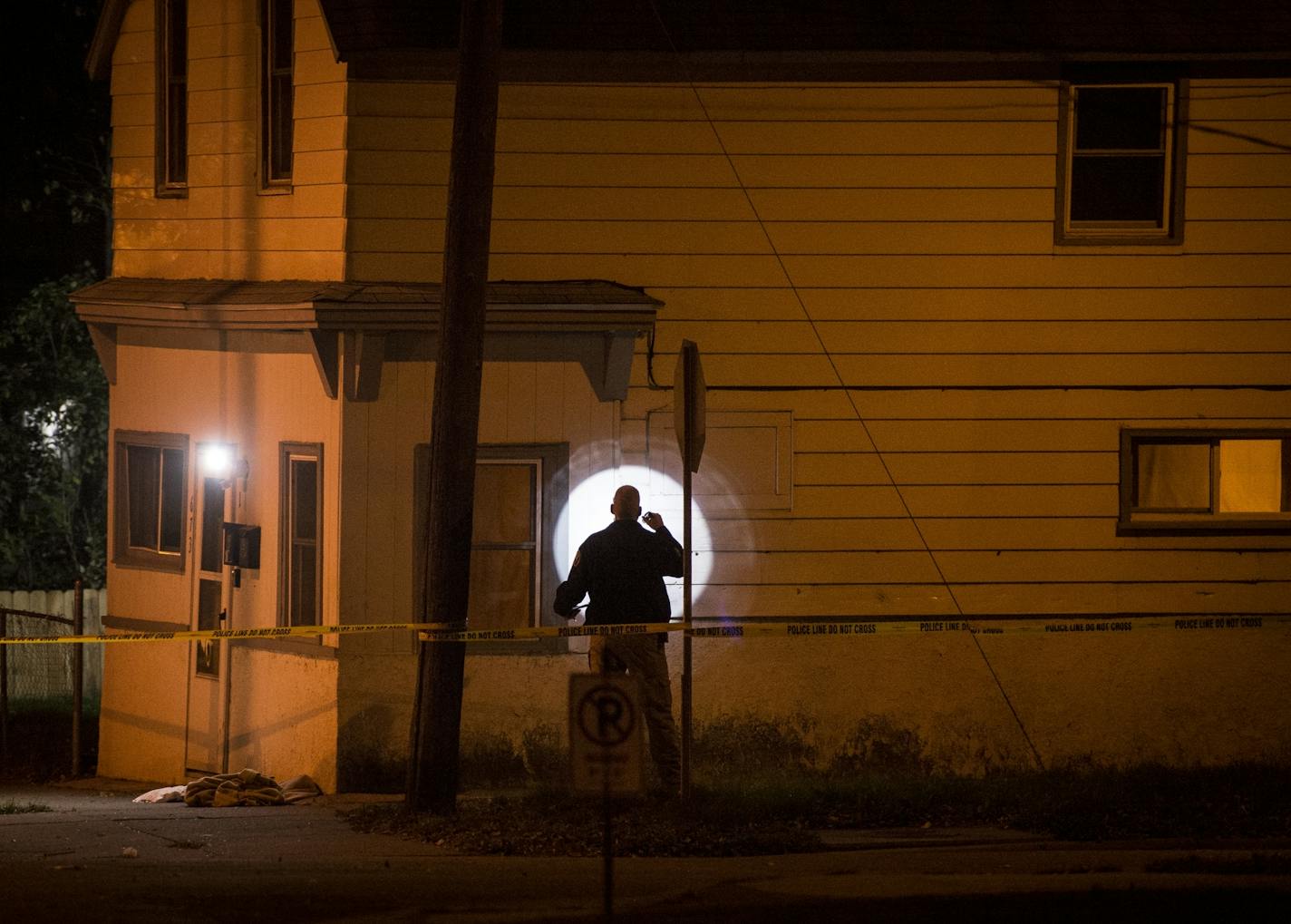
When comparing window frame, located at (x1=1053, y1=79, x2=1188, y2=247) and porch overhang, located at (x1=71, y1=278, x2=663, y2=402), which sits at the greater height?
window frame, located at (x1=1053, y1=79, x2=1188, y2=247)

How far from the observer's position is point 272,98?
1342 centimetres

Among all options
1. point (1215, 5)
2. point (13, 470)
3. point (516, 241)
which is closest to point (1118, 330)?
point (1215, 5)

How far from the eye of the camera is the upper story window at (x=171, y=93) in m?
14.1

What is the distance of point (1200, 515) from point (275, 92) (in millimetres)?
7853

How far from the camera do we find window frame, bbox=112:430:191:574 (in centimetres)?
1412

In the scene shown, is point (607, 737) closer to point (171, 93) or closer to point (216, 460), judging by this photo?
point (216, 460)

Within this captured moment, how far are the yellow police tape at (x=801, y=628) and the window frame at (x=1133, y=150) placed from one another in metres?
2.87

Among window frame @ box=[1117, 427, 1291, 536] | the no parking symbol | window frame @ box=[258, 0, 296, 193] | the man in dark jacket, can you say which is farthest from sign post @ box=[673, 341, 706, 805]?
window frame @ box=[258, 0, 296, 193]

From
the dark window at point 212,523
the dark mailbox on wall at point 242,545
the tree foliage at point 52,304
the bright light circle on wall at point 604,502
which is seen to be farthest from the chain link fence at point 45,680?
the bright light circle on wall at point 604,502

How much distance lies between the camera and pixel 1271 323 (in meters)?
13.0

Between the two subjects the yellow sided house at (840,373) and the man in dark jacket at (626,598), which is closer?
the man in dark jacket at (626,598)

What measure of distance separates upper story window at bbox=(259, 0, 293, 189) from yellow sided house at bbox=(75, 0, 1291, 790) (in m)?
0.13

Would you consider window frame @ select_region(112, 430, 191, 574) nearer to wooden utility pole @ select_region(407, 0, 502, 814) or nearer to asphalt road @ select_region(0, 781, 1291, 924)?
asphalt road @ select_region(0, 781, 1291, 924)

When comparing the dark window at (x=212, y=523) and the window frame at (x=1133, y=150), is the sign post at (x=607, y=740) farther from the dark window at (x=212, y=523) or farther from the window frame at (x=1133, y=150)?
the dark window at (x=212, y=523)
